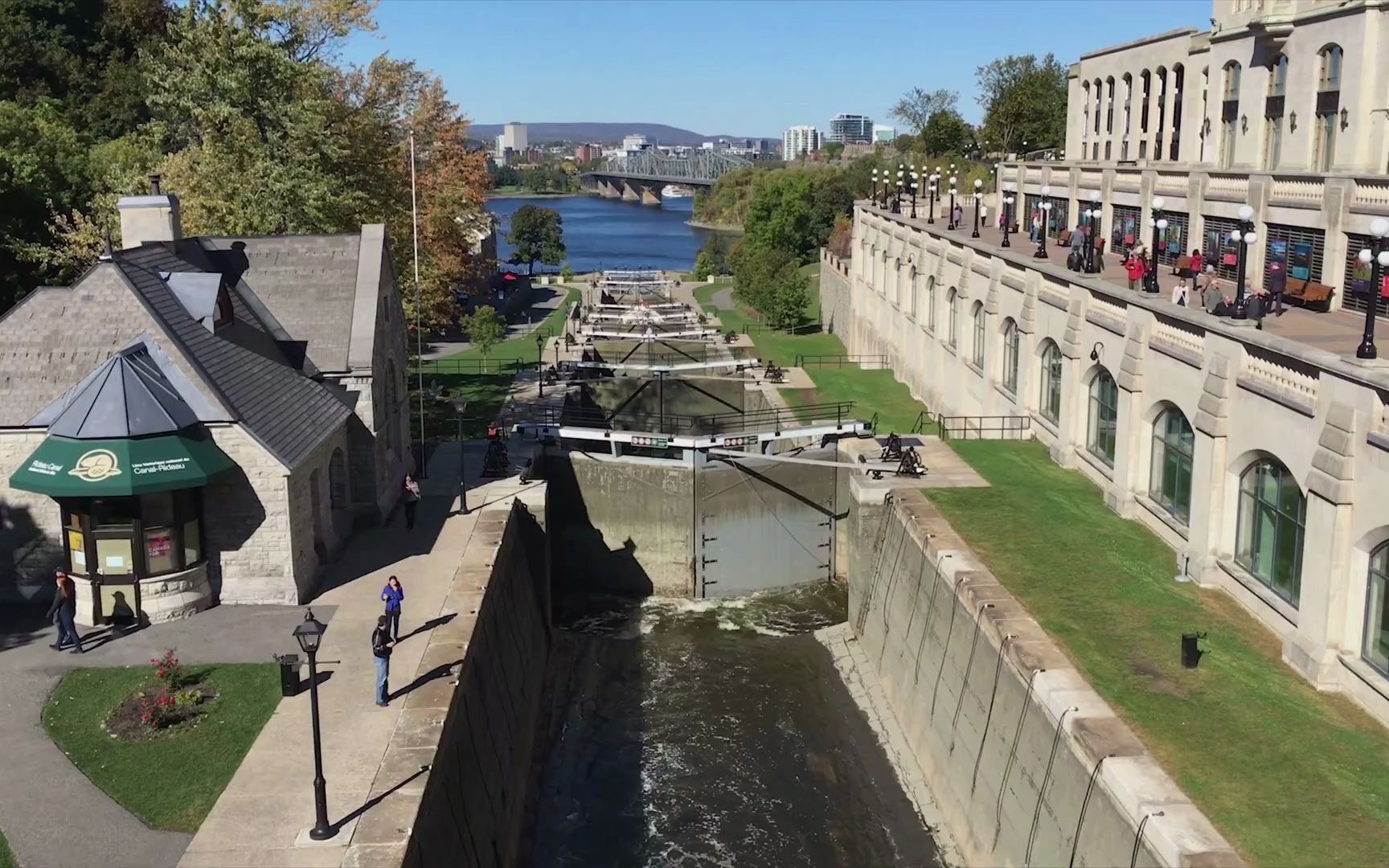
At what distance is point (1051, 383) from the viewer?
35.8 metres

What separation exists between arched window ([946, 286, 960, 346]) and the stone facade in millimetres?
96

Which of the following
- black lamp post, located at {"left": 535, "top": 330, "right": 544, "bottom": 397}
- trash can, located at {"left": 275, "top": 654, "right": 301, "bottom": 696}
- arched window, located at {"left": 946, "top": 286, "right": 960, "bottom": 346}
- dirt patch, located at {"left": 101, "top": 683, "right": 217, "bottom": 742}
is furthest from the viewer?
black lamp post, located at {"left": 535, "top": 330, "right": 544, "bottom": 397}

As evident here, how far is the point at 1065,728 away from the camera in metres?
18.2

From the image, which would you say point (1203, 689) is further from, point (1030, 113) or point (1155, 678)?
point (1030, 113)

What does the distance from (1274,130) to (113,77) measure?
59596 millimetres

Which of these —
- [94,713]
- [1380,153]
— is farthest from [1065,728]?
[1380,153]

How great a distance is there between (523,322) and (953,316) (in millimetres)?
33610

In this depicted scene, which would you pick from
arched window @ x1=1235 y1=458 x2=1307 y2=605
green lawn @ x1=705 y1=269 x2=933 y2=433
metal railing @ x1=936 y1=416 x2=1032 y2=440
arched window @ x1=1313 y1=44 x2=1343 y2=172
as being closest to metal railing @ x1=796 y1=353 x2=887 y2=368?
green lawn @ x1=705 y1=269 x2=933 y2=433

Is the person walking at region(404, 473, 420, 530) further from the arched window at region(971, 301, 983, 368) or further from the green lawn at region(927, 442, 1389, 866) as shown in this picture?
the arched window at region(971, 301, 983, 368)

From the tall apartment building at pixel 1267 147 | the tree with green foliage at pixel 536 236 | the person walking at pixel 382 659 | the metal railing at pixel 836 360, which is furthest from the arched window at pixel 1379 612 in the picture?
the tree with green foliage at pixel 536 236

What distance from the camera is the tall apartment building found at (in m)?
32.8

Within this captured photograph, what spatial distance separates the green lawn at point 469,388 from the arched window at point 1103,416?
17233 mm

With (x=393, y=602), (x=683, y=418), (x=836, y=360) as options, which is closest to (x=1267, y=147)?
(x=836, y=360)

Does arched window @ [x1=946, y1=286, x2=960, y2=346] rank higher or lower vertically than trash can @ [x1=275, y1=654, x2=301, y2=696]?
higher
